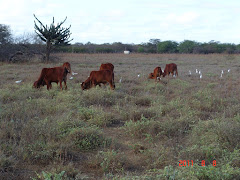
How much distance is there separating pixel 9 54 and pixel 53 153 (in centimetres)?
2037

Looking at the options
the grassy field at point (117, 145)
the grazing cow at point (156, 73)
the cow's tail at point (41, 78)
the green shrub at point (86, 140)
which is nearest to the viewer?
the grassy field at point (117, 145)

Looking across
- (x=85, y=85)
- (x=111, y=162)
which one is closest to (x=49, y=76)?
(x=85, y=85)

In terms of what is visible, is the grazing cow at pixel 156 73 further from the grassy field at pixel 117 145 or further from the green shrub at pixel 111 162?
the green shrub at pixel 111 162

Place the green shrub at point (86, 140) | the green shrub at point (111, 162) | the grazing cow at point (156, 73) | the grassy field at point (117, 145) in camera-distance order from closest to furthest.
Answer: the grassy field at point (117, 145) < the green shrub at point (111, 162) < the green shrub at point (86, 140) < the grazing cow at point (156, 73)

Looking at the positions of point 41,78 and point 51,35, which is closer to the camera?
point 41,78

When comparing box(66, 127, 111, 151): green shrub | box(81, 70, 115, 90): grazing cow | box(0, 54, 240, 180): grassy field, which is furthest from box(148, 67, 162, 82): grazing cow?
box(66, 127, 111, 151): green shrub

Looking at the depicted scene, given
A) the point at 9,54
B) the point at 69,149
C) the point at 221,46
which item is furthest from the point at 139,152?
the point at 221,46

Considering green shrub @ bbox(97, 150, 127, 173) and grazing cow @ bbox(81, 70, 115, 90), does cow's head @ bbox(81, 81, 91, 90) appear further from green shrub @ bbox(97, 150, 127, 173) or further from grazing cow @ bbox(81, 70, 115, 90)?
green shrub @ bbox(97, 150, 127, 173)

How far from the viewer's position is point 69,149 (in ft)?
16.0

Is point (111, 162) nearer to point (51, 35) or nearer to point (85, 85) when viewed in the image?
point (85, 85)

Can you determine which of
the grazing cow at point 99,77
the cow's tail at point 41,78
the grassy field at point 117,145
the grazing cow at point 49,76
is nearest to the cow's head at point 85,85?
the grazing cow at point 99,77

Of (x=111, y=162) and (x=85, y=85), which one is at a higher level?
(x=85, y=85)

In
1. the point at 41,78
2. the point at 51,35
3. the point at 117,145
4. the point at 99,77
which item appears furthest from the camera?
the point at 51,35

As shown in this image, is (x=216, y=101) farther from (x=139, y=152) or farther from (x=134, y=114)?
(x=139, y=152)
